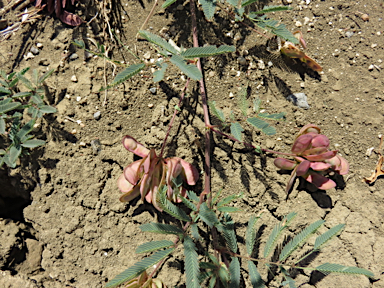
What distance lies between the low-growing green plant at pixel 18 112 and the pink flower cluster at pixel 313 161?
209cm

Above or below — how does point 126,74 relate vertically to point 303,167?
above

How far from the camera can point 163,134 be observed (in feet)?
8.54

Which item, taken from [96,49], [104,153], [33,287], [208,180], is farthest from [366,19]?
[33,287]

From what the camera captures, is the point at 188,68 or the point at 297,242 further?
the point at 297,242

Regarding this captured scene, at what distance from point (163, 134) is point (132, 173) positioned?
1.53 ft

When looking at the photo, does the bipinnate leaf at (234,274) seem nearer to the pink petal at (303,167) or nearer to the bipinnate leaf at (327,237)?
the bipinnate leaf at (327,237)

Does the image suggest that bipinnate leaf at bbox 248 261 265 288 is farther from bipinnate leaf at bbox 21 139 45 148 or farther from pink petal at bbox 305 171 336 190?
bipinnate leaf at bbox 21 139 45 148

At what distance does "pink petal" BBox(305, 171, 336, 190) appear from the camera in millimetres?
2402

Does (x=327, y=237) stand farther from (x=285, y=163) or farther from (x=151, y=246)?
(x=151, y=246)

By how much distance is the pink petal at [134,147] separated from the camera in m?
2.41

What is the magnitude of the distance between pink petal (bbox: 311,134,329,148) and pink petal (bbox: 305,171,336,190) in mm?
243

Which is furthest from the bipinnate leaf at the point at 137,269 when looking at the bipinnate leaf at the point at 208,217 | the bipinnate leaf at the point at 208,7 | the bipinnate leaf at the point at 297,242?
the bipinnate leaf at the point at 208,7

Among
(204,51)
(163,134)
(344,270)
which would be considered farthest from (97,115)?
(344,270)

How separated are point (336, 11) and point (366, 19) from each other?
29cm
